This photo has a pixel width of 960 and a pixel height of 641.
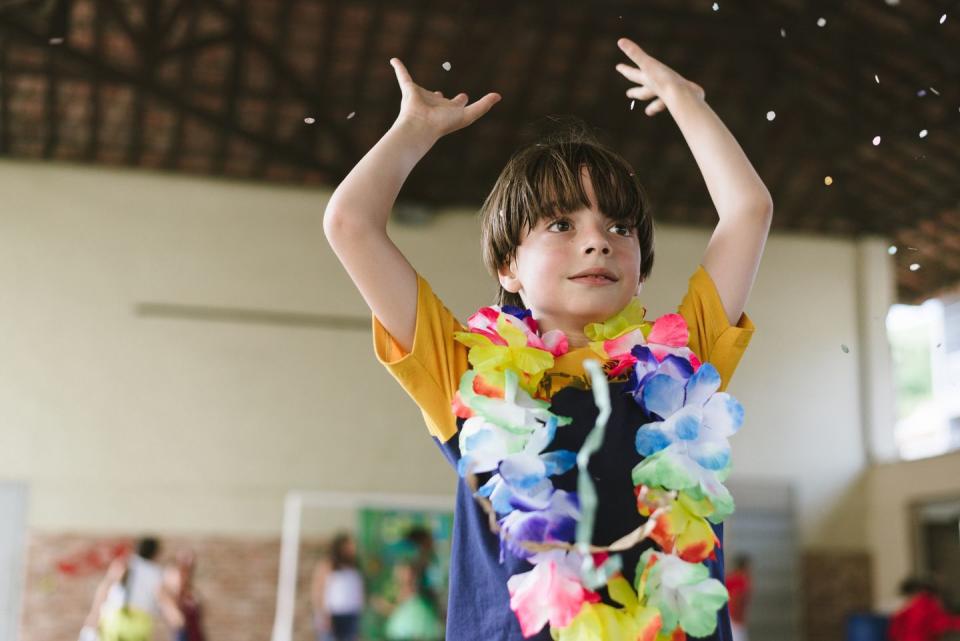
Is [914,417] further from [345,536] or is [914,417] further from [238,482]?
[238,482]

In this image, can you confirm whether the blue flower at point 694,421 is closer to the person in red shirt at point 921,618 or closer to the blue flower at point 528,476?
the blue flower at point 528,476

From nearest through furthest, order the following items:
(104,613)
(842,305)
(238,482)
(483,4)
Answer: (104,613), (483,4), (238,482), (842,305)

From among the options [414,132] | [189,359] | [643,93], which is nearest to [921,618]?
[189,359]

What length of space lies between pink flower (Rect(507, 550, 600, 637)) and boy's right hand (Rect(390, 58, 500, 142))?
1.61 ft

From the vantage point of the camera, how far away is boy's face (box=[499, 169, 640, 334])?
→ 1.27 meters

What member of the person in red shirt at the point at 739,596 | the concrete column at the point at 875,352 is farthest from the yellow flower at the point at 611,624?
the concrete column at the point at 875,352

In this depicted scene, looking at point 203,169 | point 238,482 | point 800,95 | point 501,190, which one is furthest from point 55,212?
point 501,190

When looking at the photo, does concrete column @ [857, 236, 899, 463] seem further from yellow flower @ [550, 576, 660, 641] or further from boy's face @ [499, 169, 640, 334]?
yellow flower @ [550, 576, 660, 641]

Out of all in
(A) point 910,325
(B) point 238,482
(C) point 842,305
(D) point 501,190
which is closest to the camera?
(D) point 501,190

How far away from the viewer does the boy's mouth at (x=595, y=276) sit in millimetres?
1262

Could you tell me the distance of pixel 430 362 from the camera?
1282 mm

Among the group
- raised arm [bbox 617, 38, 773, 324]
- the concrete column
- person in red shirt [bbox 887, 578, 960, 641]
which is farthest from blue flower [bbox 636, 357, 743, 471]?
the concrete column

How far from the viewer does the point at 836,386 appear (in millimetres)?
11438

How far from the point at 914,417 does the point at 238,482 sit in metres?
6.32
